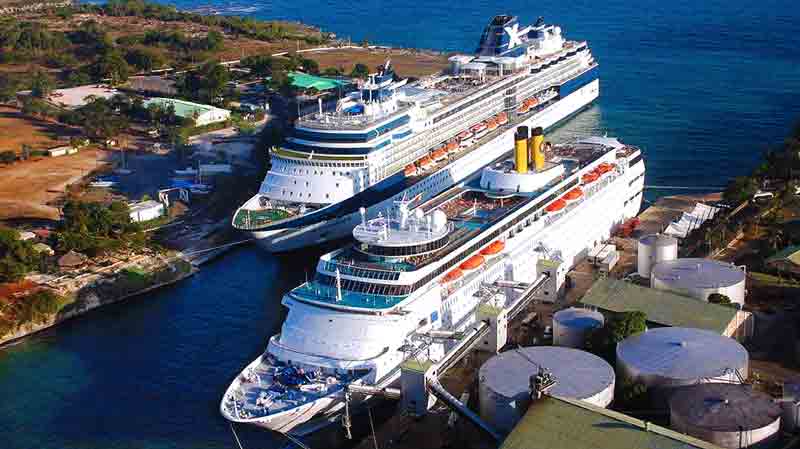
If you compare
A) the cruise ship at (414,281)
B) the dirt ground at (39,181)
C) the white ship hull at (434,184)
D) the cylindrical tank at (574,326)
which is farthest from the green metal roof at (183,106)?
the cylindrical tank at (574,326)

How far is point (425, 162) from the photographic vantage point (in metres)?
57.7

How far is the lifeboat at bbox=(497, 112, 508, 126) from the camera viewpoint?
6656cm

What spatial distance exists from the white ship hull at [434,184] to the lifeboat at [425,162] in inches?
36.7

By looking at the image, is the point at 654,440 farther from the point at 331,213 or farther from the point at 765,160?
the point at 765,160

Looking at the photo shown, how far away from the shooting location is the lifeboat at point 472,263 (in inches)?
1535

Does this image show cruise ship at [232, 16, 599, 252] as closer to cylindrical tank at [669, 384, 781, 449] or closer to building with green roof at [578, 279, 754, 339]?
building with green roof at [578, 279, 754, 339]

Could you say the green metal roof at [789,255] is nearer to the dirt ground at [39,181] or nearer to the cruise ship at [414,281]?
the cruise ship at [414,281]

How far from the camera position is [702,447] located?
27297 millimetres

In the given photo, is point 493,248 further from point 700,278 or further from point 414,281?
point 700,278

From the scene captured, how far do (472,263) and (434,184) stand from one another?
1800 centimetres

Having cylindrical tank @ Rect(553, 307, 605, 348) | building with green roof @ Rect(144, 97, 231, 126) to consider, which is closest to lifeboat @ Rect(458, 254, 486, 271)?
cylindrical tank @ Rect(553, 307, 605, 348)

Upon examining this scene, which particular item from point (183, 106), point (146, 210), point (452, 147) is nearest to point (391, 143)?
point (452, 147)

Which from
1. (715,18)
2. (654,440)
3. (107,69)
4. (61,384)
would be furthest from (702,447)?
(715,18)

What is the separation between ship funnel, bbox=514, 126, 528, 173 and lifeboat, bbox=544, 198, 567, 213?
204 cm
